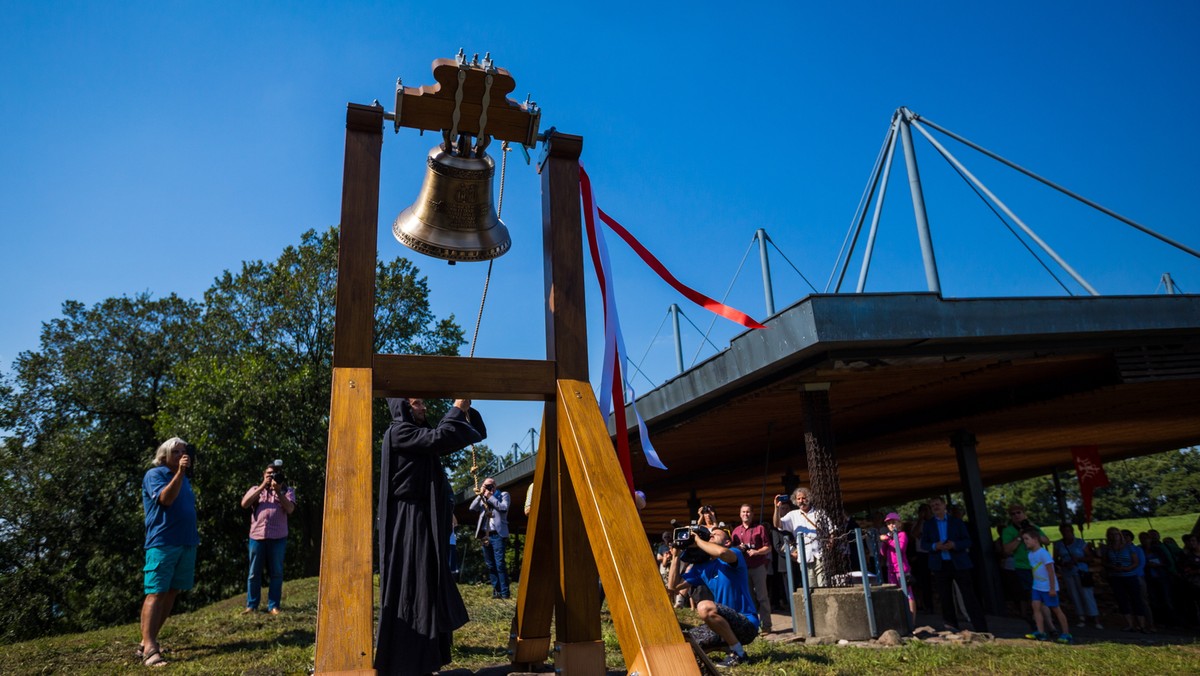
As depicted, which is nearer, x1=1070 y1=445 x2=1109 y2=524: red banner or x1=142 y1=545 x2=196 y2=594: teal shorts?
x1=142 y1=545 x2=196 y2=594: teal shorts

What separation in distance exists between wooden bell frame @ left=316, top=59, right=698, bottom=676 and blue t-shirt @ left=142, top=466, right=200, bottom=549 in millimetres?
3253

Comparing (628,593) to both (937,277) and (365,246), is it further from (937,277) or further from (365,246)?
(937,277)

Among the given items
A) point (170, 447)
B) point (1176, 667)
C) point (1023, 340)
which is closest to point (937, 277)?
point (1023, 340)

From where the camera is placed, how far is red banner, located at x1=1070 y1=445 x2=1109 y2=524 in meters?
15.8

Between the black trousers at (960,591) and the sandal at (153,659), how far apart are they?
8.46 meters

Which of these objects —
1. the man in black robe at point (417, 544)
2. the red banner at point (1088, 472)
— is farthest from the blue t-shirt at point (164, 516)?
the red banner at point (1088, 472)

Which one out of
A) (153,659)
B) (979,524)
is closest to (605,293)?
(153,659)

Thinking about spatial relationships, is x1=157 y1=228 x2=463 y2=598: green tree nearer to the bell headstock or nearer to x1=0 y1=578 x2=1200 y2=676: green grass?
x1=0 y1=578 x2=1200 y2=676: green grass

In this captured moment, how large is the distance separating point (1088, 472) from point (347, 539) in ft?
59.7

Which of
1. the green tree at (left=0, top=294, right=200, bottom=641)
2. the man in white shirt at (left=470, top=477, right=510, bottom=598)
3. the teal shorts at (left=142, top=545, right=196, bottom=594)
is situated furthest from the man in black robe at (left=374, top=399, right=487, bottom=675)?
the green tree at (left=0, top=294, right=200, bottom=641)

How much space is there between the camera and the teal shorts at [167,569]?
552 cm

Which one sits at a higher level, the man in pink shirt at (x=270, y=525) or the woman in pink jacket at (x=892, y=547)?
the man in pink shirt at (x=270, y=525)

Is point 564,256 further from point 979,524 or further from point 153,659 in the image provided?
point 979,524

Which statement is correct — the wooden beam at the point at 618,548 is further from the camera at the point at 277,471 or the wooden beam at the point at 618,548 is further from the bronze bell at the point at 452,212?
the camera at the point at 277,471
